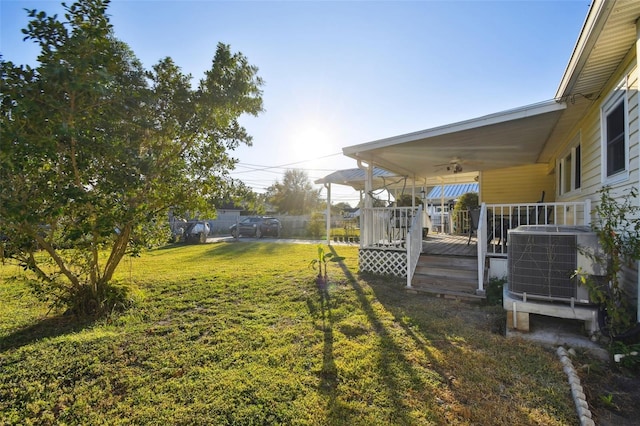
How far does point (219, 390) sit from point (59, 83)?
9.94 ft

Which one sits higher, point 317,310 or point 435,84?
point 435,84

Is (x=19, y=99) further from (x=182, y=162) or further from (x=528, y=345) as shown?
(x=528, y=345)

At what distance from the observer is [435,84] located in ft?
24.2

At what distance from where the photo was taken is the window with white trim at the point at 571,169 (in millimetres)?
5214

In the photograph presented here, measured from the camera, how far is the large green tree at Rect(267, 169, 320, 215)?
35.5m

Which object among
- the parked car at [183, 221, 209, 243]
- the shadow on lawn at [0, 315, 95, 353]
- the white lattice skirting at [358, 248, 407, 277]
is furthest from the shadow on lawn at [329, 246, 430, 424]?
the parked car at [183, 221, 209, 243]

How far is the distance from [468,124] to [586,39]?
2.17m

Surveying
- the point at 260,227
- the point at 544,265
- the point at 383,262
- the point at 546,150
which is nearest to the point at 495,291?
the point at 544,265

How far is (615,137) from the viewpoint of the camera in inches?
136

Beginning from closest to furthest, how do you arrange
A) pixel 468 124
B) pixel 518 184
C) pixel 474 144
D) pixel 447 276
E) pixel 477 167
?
pixel 468 124 < pixel 447 276 < pixel 474 144 < pixel 477 167 < pixel 518 184

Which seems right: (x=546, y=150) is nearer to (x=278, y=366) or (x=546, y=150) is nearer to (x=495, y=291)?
(x=495, y=291)

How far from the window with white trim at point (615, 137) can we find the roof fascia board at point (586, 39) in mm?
472

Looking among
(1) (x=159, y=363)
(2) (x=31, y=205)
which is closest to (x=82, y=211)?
(2) (x=31, y=205)

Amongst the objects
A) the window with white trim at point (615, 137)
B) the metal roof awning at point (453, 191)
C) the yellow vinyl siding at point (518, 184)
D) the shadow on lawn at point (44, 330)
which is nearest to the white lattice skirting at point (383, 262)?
the window with white trim at point (615, 137)
